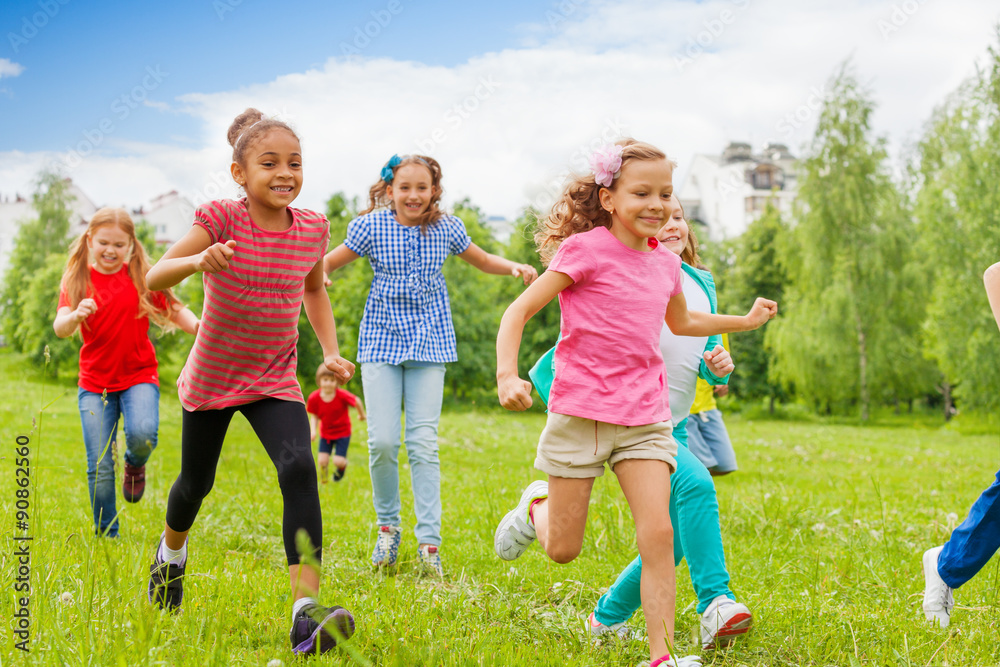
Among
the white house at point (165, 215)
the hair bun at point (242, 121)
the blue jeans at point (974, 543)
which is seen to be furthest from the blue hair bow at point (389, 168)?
the white house at point (165, 215)

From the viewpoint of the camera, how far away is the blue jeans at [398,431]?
4.57 meters

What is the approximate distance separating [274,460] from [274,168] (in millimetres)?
1027

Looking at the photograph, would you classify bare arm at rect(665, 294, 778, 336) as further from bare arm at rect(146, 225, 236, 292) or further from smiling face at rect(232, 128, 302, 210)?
bare arm at rect(146, 225, 236, 292)

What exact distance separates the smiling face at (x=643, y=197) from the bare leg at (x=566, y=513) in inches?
34.4

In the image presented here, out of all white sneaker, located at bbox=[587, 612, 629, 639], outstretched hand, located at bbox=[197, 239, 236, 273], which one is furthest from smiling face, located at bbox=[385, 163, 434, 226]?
white sneaker, located at bbox=[587, 612, 629, 639]

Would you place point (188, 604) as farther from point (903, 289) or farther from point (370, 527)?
point (903, 289)

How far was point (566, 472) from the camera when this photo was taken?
292 centimetres

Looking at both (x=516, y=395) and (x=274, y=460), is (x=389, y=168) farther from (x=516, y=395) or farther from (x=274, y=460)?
(x=516, y=395)

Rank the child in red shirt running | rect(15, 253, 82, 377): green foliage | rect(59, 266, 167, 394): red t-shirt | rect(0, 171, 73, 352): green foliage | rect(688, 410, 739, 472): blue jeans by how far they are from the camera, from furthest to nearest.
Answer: rect(0, 171, 73, 352): green foliage, rect(15, 253, 82, 377): green foliage, the child in red shirt running, rect(688, 410, 739, 472): blue jeans, rect(59, 266, 167, 394): red t-shirt

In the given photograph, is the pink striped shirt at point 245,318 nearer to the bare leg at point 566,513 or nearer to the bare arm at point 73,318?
the bare leg at point 566,513

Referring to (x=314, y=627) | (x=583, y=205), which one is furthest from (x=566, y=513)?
(x=583, y=205)

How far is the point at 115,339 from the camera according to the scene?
4844 mm

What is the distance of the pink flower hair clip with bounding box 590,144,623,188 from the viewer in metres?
3.02

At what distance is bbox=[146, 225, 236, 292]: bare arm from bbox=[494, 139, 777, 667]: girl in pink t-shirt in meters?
0.92
